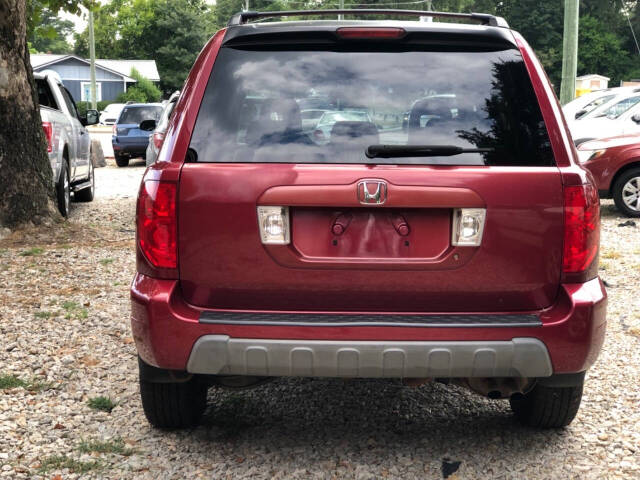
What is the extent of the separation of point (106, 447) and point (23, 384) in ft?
3.80

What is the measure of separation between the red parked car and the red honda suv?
9113 millimetres

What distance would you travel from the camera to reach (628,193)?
481 inches

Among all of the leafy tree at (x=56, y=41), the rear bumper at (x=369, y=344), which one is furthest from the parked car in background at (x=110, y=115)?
the leafy tree at (x=56, y=41)

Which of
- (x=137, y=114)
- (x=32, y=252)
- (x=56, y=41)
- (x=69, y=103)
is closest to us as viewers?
(x=32, y=252)

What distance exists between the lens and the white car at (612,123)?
44.2ft

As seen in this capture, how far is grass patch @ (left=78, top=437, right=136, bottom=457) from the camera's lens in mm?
3852

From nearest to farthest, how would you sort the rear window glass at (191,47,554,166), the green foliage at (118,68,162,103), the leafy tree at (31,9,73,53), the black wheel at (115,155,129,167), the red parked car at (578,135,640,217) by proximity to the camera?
the rear window glass at (191,47,554,166)
the red parked car at (578,135,640,217)
the black wheel at (115,155,129,167)
the green foliage at (118,68,162,103)
the leafy tree at (31,9,73,53)

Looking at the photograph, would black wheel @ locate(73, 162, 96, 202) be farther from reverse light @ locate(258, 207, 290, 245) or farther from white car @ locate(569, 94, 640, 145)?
reverse light @ locate(258, 207, 290, 245)

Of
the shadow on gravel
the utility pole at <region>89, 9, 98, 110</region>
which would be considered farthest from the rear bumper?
the utility pole at <region>89, 9, 98, 110</region>

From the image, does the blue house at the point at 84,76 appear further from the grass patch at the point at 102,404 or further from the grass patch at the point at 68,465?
the grass patch at the point at 68,465

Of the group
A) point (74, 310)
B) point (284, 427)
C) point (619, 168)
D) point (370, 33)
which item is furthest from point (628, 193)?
point (370, 33)

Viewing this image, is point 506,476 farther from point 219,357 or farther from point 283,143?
point 283,143

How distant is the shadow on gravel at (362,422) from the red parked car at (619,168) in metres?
8.15

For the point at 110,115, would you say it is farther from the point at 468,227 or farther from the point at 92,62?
the point at 468,227
